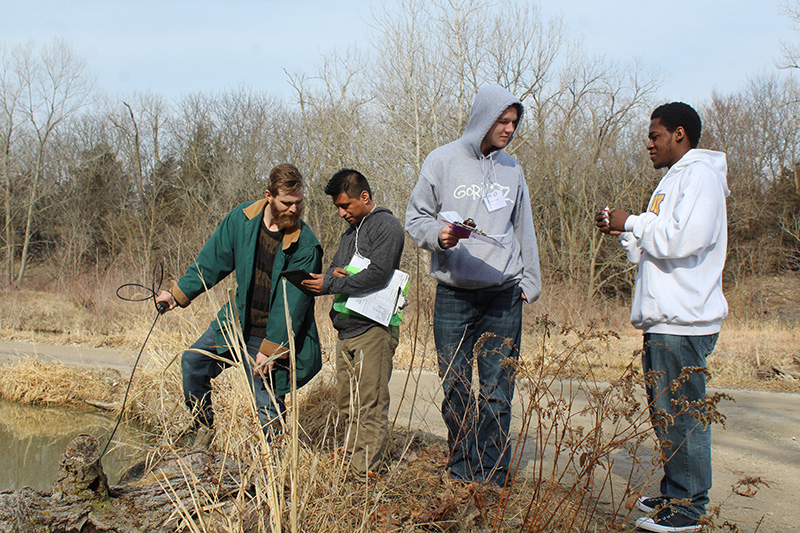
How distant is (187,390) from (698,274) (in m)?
2.87

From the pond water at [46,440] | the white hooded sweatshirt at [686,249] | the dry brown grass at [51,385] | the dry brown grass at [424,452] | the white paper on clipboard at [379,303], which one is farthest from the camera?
the dry brown grass at [51,385]

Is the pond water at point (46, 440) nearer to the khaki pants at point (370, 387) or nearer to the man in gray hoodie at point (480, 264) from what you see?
the khaki pants at point (370, 387)

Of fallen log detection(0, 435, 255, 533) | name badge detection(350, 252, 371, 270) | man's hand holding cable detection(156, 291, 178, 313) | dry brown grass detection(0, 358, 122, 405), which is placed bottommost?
dry brown grass detection(0, 358, 122, 405)

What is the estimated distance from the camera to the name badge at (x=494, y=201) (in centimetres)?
317

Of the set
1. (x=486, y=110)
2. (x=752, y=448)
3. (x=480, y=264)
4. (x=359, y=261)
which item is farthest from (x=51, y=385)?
(x=752, y=448)

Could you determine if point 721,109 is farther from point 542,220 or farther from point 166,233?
point 166,233

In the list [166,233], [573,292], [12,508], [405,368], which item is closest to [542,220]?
[573,292]

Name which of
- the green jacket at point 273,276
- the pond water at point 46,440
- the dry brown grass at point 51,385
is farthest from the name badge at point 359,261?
the dry brown grass at point 51,385

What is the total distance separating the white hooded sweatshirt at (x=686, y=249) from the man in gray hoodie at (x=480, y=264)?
65 cm

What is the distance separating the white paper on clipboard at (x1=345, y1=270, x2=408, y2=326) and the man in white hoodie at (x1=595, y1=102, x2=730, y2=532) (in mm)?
1229

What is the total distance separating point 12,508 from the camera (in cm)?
212

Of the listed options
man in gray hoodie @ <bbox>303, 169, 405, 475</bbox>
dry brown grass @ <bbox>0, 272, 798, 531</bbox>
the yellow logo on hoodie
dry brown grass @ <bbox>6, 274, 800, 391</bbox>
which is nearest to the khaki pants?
man in gray hoodie @ <bbox>303, 169, 405, 475</bbox>

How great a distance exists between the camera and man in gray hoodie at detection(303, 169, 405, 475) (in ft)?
10.7

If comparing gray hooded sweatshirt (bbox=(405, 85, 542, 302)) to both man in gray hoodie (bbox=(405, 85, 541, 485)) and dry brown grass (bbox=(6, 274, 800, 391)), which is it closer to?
man in gray hoodie (bbox=(405, 85, 541, 485))
